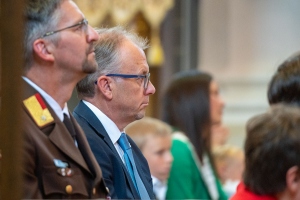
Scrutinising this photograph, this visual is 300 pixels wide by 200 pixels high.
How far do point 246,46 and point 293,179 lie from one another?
6.85 m

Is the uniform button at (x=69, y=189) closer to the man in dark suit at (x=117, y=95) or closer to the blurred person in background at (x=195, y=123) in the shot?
the man in dark suit at (x=117, y=95)

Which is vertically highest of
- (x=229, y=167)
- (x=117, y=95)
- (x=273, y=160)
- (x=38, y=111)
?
(x=38, y=111)

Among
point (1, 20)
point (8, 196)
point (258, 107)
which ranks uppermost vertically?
point (1, 20)

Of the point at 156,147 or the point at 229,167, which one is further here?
the point at 229,167

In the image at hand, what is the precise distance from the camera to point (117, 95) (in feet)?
10.3

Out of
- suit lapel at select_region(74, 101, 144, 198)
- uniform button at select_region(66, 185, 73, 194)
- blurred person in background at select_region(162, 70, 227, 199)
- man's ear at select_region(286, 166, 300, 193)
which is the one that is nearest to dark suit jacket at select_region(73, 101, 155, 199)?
suit lapel at select_region(74, 101, 144, 198)

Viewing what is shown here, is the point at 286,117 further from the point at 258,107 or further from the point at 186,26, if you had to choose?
the point at 186,26

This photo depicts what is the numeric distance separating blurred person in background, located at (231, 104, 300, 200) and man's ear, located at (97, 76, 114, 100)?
723 millimetres

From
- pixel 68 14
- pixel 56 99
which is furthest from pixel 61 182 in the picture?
pixel 68 14

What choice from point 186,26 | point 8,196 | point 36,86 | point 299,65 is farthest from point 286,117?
point 186,26

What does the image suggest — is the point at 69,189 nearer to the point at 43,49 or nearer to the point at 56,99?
the point at 56,99

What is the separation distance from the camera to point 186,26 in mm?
Answer: 9867

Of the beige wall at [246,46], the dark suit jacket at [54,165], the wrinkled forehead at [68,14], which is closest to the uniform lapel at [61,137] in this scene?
the dark suit jacket at [54,165]

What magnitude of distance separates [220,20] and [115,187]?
6.85 meters
